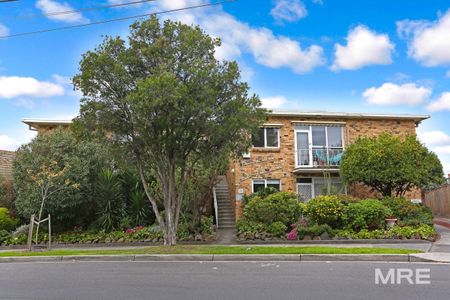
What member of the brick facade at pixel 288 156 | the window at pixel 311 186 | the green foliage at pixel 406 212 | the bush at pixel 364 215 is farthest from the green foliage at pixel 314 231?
the window at pixel 311 186

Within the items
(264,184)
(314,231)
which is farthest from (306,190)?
(314,231)

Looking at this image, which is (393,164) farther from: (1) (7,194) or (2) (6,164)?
(2) (6,164)

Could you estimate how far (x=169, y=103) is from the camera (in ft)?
40.3

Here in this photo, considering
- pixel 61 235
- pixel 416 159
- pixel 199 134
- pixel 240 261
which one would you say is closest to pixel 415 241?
pixel 416 159

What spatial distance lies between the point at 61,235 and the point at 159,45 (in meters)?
9.44

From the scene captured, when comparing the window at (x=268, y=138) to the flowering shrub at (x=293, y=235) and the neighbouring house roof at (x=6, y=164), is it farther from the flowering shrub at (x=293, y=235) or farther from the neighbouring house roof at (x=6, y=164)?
the neighbouring house roof at (x=6, y=164)

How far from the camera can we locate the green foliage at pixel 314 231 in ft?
54.1

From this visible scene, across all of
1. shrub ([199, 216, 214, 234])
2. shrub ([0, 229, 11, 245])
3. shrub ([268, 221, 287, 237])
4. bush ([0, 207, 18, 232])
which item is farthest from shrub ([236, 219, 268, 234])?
bush ([0, 207, 18, 232])

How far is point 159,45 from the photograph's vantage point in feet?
42.4

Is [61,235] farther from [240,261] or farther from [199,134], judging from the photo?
[240,261]

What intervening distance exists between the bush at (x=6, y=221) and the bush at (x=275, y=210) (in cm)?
1001

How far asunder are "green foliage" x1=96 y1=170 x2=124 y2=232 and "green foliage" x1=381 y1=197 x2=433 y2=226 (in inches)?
433

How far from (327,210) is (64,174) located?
33.5 ft

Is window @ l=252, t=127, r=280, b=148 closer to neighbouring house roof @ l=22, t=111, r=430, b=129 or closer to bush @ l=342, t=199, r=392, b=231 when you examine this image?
neighbouring house roof @ l=22, t=111, r=430, b=129
